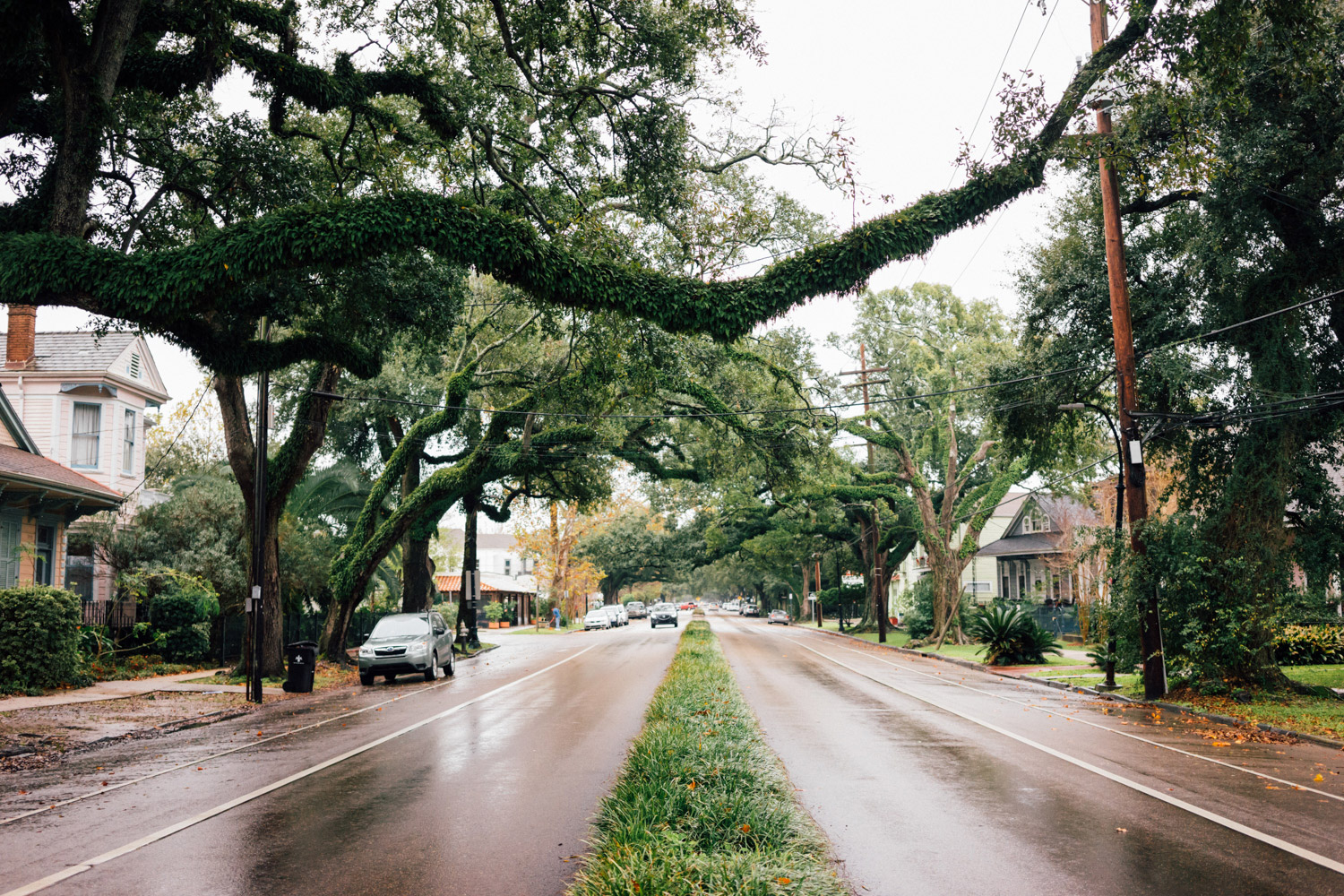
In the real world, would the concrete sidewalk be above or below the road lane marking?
below

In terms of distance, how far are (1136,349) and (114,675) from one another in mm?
24570

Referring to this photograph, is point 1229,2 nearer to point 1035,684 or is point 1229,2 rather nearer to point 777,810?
point 777,810

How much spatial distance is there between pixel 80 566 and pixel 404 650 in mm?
13227

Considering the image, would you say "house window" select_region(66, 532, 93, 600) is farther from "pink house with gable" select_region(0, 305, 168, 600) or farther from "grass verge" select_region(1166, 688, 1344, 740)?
"grass verge" select_region(1166, 688, 1344, 740)

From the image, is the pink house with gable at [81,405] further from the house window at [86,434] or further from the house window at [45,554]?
the house window at [45,554]

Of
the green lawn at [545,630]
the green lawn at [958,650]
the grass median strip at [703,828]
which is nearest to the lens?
A: the grass median strip at [703,828]

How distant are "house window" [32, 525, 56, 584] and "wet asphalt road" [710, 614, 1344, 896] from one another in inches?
773

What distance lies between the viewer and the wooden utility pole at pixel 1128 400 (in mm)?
16656

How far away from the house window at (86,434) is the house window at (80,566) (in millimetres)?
2815

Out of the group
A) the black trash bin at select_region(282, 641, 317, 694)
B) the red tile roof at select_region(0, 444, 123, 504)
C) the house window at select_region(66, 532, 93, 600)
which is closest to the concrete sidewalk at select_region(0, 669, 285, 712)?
the black trash bin at select_region(282, 641, 317, 694)

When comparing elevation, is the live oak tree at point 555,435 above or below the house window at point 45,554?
above

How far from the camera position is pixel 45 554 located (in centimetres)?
2381

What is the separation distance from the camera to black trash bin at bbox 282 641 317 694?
20.4 metres

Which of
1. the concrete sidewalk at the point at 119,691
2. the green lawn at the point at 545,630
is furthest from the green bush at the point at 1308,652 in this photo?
the green lawn at the point at 545,630
